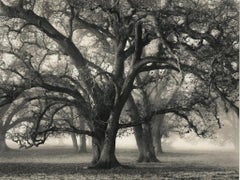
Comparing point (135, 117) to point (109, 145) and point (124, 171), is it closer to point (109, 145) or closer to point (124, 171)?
point (109, 145)

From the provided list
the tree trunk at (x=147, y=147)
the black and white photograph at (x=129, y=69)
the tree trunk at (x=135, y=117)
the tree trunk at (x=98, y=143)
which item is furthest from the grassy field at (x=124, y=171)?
the tree trunk at (x=135, y=117)

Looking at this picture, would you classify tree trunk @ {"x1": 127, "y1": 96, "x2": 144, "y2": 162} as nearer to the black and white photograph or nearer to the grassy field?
the grassy field

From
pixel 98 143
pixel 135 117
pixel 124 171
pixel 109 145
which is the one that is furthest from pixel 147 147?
pixel 124 171

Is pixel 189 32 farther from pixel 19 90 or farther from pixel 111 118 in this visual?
pixel 19 90

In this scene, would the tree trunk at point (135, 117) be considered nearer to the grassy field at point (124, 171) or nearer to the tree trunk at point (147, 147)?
the tree trunk at point (147, 147)

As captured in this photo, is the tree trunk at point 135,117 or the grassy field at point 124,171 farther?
the tree trunk at point 135,117

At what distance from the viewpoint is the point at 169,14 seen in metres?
21.6

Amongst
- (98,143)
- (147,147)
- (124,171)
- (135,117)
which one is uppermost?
(135,117)

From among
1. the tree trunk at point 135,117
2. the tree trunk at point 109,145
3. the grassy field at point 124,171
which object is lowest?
the grassy field at point 124,171

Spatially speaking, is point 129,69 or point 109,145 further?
point 129,69

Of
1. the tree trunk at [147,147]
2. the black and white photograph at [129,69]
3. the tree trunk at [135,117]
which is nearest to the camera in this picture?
the black and white photograph at [129,69]

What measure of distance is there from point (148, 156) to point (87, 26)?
1239 centimetres

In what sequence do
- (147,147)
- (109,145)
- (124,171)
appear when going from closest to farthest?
(124,171)
(109,145)
(147,147)

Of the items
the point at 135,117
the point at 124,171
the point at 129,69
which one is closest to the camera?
the point at 124,171
